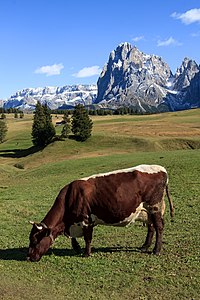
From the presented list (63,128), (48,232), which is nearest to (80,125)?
(63,128)

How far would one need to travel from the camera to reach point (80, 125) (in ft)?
268

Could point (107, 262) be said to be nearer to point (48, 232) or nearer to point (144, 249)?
point (144, 249)

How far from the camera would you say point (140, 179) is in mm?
13695

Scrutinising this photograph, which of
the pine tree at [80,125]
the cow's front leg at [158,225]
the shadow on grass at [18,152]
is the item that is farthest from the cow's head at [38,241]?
the shadow on grass at [18,152]

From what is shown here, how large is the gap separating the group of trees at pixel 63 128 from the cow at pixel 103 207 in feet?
220

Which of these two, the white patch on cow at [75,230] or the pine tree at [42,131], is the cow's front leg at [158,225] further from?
the pine tree at [42,131]

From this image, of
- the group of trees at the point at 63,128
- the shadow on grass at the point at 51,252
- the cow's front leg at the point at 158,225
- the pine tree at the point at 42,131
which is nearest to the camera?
the cow's front leg at the point at 158,225

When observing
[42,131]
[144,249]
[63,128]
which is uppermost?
[144,249]

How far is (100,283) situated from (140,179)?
386 cm

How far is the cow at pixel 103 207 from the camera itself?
13461 mm

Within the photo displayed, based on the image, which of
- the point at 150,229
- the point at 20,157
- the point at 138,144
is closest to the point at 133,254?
the point at 150,229

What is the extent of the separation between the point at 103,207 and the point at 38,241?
246 cm

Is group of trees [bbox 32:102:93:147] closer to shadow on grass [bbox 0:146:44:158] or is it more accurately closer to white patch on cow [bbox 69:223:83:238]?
shadow on grass [bbox 0:146:44:158]

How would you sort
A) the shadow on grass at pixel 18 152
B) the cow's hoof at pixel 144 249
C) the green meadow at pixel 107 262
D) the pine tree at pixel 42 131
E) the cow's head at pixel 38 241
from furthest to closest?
the pine tree at pixel 42 131 < the shadow on grass at pixel 18 152 < the cow's hoof at pixel 144 249 < the cow's head at pixel 38 241 < the green meadow at pixel 107 262
